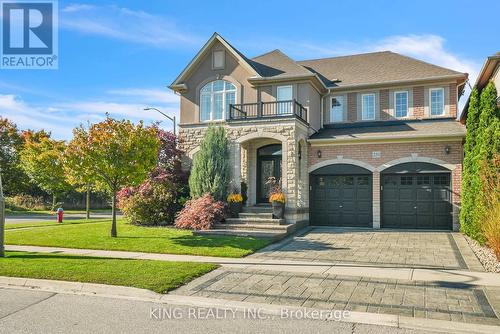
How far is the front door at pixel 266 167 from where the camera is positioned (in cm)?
1977

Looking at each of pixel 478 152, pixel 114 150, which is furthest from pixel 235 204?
pixel 478 152

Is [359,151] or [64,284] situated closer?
[64,284]

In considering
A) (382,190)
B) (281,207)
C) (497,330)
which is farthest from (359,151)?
(497,330)

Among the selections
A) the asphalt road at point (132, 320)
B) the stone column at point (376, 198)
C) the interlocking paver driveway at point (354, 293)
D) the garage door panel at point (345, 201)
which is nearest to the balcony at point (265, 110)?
the garage door panel at point (345, 201)

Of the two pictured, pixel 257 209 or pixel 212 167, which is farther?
pixel 212 167

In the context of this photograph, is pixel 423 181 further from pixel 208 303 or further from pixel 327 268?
pixel 208 303

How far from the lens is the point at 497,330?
18.0ft

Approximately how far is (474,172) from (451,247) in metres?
2.79

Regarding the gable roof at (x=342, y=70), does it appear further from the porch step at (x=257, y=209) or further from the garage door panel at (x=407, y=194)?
the porch step at (x=257, y=209)

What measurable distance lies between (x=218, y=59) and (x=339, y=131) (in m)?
7.18

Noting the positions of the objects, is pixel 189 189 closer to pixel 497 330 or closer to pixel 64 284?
pixel 64 284

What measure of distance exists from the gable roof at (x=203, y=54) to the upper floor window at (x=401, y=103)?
704 cm

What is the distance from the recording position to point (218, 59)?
68.7 feet

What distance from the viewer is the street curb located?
223 inches
